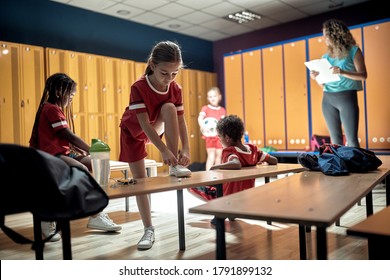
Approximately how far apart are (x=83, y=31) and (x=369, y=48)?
12.6 feet

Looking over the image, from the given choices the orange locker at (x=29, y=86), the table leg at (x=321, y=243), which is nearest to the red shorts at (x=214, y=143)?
the orange locker at (x=29, y=86)

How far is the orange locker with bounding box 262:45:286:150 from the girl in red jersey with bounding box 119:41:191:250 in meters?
3.62

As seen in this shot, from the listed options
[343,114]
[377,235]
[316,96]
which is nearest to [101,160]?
[377,235]

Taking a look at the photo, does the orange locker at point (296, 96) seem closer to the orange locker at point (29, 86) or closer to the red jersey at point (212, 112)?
the red jersey at point (212, 112)

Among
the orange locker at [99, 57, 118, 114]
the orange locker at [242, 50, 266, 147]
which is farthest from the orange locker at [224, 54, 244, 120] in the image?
the orange locker at [99, 57, 118, 114]

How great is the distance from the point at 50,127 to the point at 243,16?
4464 mm

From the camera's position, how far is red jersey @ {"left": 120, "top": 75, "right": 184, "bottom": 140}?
1795mm

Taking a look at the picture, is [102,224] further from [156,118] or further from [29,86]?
[29,86]

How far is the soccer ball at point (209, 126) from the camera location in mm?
4512

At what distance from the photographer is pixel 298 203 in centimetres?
101

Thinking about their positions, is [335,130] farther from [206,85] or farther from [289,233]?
[206,85]

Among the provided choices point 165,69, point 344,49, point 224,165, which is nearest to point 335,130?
point 344,49

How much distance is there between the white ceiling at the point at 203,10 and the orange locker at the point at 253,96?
0.73m

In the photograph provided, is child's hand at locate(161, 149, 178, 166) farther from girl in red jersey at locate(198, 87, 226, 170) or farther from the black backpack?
girl in red jersey at locate(198, 87, 226, 170)
